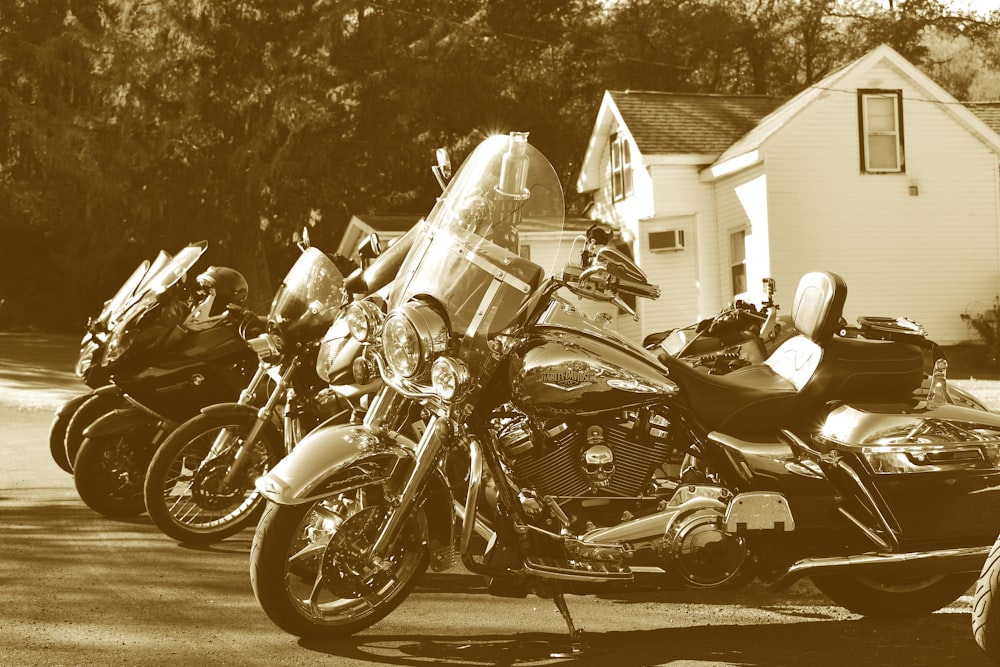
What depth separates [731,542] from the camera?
516 cm

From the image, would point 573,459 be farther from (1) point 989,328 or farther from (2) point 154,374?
(1) point 989,328

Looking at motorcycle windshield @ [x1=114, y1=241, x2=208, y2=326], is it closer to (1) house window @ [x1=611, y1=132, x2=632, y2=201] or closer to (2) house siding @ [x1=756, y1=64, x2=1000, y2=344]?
(2) house siding @ [x1=756, y1=64, x2=1000, y2=344]

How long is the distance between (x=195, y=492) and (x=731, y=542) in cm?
363

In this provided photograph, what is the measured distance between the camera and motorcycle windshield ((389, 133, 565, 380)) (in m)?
5.21

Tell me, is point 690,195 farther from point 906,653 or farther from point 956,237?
point 906,653

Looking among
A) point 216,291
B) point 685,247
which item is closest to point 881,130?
point 685,247

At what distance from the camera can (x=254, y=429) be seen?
750 cm

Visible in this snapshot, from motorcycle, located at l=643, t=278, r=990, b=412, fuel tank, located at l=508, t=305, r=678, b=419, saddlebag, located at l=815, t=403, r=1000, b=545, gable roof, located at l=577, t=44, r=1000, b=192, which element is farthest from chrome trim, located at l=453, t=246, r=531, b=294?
gable roof, located at l=577, t=44, r=1000, b=192

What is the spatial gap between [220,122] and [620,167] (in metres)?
10.6

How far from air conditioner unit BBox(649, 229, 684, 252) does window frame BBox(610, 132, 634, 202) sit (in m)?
1.44

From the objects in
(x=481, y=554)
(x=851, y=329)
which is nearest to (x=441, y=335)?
(x=481, y=554)

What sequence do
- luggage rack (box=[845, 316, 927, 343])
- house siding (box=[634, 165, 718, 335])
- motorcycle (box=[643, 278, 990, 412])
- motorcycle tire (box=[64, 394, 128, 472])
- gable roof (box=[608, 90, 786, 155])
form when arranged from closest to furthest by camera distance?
luggage rack (box=[845, 316, 927, 343]) → motorcycle (box=[643, 278, 990, 412]) → motorcycle tire (box=[64, 394, 128, 472]) → gable roof (box=[608, 90, 786, 155]) → house siding (box=[634, 165, 718, 335])

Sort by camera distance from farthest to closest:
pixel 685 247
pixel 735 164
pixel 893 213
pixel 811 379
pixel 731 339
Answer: pixel 685 247 → pixel 893 213 → pixel 735 164 → pixel 731 339 → pixel 811 379

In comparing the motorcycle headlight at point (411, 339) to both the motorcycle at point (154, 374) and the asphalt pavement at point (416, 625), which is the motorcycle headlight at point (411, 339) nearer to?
the asphalt pavement at point (416, 625)
